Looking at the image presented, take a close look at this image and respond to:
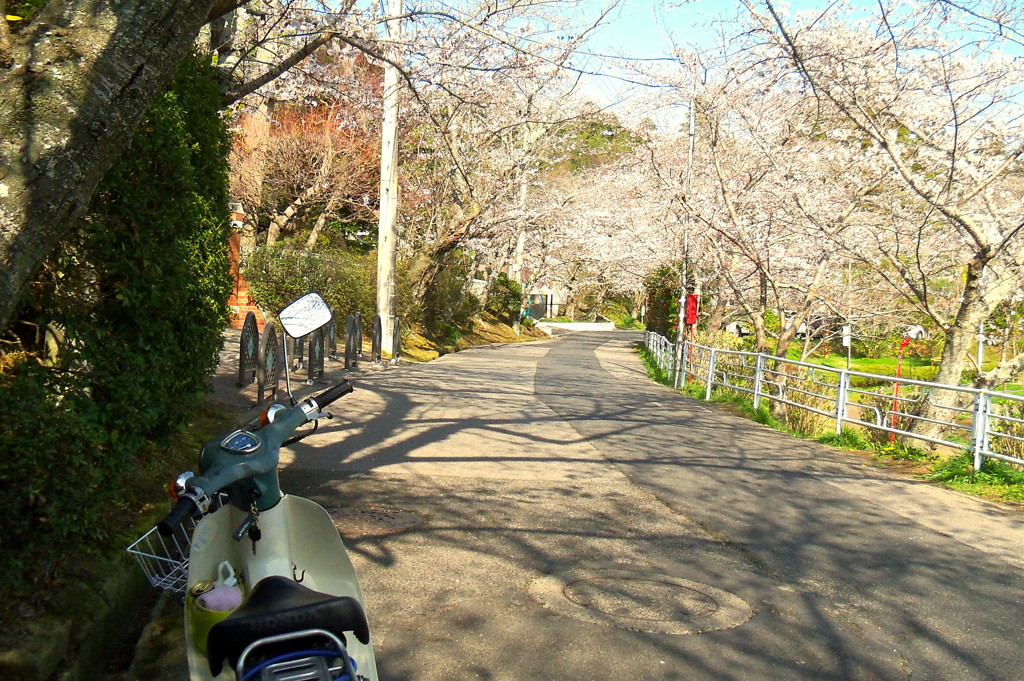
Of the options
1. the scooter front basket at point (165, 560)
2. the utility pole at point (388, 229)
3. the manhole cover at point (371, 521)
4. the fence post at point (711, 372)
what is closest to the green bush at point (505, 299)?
the utility pole at point (388, 229)

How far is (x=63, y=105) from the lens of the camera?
3.63m

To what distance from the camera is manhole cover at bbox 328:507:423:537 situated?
21.2 feet

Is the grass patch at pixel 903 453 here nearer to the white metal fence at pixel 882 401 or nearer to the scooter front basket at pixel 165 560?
the white metal fence at pixel 882 401

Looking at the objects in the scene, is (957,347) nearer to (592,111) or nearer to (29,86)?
(592,111)

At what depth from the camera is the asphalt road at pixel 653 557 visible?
4.50 metres

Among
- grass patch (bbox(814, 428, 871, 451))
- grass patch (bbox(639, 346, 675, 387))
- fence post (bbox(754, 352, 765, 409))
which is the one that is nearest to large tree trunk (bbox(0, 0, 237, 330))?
grass patch (bbox(814, 428, 871, 451))

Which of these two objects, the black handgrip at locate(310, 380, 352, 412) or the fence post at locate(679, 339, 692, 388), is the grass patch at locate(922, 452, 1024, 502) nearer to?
the black handgrip at locate(310, 380, 352, 412)

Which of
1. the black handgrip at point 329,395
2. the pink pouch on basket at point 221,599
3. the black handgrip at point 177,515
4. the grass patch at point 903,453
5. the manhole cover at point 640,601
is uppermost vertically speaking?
the black handgrip at point 329,395

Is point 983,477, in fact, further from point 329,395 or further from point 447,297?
point 447,297

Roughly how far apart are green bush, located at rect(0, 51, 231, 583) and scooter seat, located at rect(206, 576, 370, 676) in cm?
188

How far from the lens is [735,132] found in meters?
22.2

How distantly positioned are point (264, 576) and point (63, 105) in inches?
83.3

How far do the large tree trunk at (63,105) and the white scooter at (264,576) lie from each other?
1204 millimetres

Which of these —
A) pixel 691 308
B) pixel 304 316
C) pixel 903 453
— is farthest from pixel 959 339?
pixel 691 308
